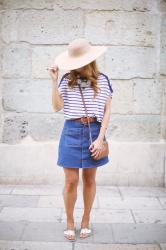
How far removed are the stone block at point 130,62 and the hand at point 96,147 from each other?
6.61 ft

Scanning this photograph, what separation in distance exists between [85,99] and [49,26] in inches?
83.4

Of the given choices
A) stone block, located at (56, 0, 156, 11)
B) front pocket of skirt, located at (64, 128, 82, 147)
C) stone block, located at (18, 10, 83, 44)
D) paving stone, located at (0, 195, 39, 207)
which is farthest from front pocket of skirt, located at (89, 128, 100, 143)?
stone block, located at (56, 0, 156, 11)

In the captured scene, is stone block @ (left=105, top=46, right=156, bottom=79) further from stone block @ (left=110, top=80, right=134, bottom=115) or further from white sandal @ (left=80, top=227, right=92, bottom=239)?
white sandal @ (left=80, top=227, right=92, bottom=239)

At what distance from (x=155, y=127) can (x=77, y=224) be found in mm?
1924

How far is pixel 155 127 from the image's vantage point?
5461 mm

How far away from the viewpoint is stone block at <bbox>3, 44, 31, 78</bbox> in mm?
5371

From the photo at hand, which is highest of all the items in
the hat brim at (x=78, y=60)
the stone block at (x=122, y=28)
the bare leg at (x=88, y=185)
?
the stone block at (x=122, y=28)

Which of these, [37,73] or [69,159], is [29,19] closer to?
[37,73]

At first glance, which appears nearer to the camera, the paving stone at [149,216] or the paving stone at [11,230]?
the paving stone at [11,230]

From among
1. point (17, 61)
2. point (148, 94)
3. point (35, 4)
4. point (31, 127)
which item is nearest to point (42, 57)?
point (17, 61)

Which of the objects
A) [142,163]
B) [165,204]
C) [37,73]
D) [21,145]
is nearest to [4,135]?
[21,145]

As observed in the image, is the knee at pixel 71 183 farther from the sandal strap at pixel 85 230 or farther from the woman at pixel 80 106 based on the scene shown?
the sandal strap at pixel 85 230

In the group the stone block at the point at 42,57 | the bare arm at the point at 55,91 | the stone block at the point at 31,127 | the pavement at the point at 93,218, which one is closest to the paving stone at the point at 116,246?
the pavement at the point at 93,218

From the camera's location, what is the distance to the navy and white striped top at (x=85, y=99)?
353 cm
